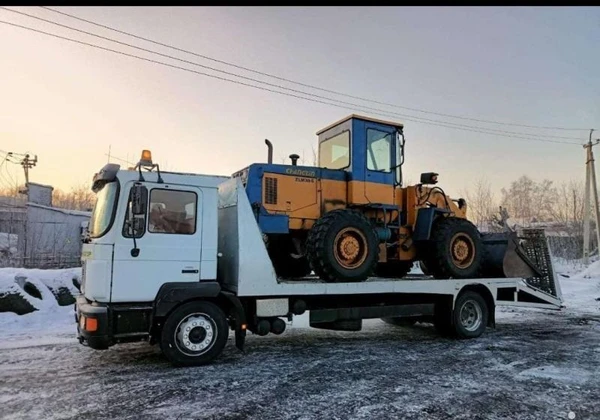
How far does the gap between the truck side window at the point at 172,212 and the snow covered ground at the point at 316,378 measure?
6.38 feet

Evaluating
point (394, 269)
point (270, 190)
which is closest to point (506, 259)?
point (394, 269)

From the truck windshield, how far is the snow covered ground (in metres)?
1.92

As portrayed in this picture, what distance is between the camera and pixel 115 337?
5.82 meters

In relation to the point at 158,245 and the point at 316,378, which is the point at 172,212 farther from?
the point at 316,378

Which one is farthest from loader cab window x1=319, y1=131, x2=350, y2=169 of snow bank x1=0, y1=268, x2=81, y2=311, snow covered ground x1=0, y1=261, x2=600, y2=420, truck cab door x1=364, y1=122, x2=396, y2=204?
snow bank x1=0, y1=268, x2=81, y2=311

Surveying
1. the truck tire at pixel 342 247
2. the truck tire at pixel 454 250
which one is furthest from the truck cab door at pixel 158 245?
the truck tire at pixel 454 250

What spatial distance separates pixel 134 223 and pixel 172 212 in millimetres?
558

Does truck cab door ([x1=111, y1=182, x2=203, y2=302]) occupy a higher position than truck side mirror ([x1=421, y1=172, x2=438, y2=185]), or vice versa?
truck side mirror ([x1=421, y1=172, x2=438, y2=185])

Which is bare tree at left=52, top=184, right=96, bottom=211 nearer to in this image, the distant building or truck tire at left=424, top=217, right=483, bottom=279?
the distant building

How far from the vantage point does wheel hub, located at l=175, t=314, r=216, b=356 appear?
6.12m
